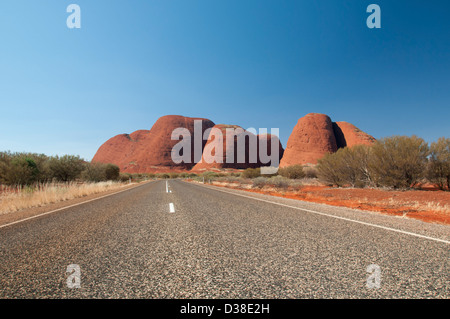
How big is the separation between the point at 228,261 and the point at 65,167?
3213 centimetres

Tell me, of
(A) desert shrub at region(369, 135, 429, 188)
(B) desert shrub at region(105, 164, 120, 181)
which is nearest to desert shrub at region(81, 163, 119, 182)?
(B) desert shrub at region(105, 164, 120, 181)

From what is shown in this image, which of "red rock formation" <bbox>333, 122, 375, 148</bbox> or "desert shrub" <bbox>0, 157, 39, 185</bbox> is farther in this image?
"red rock formation" <bbox>333, 122, 375, 148</bbox>

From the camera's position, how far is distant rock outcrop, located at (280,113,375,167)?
6261cm

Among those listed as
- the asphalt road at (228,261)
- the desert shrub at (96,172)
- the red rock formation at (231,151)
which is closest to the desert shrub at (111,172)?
the desert shrub at (96,172)

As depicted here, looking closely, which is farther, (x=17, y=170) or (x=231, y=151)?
(x=231, y=151)

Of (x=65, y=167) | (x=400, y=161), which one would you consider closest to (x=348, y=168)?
(x=400, y=161)

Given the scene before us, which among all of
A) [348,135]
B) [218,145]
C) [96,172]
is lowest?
[96,172]

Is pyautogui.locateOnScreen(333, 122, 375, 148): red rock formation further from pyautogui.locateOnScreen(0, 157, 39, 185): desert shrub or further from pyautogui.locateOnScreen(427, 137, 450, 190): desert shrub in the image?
pyautogui.locateOnScreen(0, 157, 39, 185): desert shrub

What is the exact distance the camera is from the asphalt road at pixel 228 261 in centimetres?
199

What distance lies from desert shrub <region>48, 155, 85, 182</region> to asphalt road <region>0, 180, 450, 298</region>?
26995 mm

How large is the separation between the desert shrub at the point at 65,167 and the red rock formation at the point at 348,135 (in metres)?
64.5

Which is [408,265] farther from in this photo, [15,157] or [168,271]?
[15,157]

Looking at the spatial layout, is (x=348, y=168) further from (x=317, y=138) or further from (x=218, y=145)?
(x=218, y=145)

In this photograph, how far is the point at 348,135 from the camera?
6600 cm
